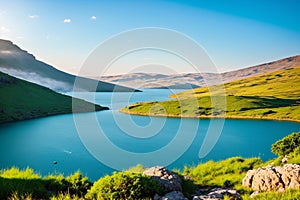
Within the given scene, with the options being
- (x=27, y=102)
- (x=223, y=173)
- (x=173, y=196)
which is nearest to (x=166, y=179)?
(x=173, y=196)

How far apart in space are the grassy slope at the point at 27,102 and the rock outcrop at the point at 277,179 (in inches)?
3233

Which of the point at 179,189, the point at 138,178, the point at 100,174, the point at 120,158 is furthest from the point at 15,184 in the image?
the point at 120,158

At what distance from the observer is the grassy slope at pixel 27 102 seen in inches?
3329

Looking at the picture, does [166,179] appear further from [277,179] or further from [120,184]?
[277,179]

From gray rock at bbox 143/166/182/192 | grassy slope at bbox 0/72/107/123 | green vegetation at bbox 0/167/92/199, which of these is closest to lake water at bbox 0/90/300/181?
grassy slope at bbox 0/72/107/123

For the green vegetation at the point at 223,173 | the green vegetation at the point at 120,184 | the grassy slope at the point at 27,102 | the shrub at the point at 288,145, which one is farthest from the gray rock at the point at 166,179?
the grassy slope at the point at 27,102

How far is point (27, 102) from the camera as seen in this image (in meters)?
96.4

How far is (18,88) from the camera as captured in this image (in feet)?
337

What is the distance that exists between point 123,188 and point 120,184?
153mm

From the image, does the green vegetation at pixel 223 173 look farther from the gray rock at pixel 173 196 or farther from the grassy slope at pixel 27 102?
the grassy slope at pixel 27 102

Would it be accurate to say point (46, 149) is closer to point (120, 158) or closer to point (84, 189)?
point (120, 158)

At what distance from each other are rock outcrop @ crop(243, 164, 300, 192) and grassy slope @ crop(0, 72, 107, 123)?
82.1 m

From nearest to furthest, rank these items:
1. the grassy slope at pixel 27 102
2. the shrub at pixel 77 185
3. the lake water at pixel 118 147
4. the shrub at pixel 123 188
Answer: the shrub at pixel 123 188
the shrub at pixel 77 185
the lake water at pixel 118 147
the grassy slope at pixel 27 102

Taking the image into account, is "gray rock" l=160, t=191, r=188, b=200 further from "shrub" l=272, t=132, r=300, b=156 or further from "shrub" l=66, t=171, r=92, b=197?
"shrub" l=272, t=132, r=300, b=156
